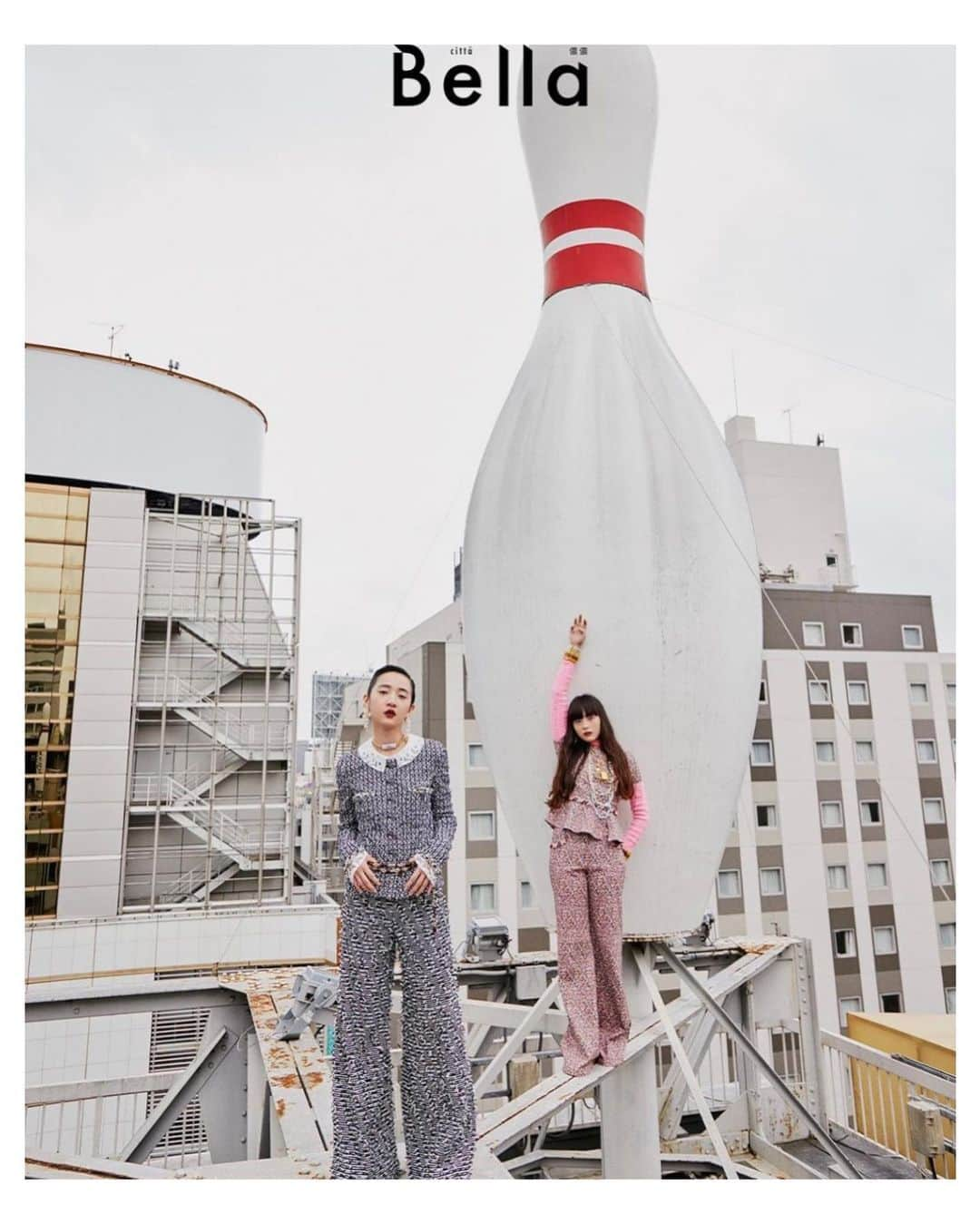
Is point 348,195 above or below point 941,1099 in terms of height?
above

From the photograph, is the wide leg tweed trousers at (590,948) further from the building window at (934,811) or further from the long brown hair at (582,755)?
the building window at (934,811)

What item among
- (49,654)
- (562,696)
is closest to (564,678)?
(562,696)

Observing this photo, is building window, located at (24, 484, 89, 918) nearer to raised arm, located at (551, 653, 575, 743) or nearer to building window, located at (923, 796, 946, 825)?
raised arm, located at (551, 653, 575, 743)

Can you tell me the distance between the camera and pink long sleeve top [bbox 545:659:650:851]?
134 cm

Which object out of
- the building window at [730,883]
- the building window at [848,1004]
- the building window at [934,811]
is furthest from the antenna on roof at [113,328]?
the building window at [848,1004]

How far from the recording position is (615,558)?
4.58 feet

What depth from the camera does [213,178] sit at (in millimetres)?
1796

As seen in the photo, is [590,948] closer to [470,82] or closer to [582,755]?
[582,755]

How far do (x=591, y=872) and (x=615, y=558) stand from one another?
534 millimetres

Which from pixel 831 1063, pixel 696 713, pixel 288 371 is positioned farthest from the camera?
pixel 831 1063

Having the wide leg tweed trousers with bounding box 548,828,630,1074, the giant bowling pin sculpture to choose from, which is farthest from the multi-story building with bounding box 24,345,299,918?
the wide leg tweed trousers with bounding box 548,828,630,1074
